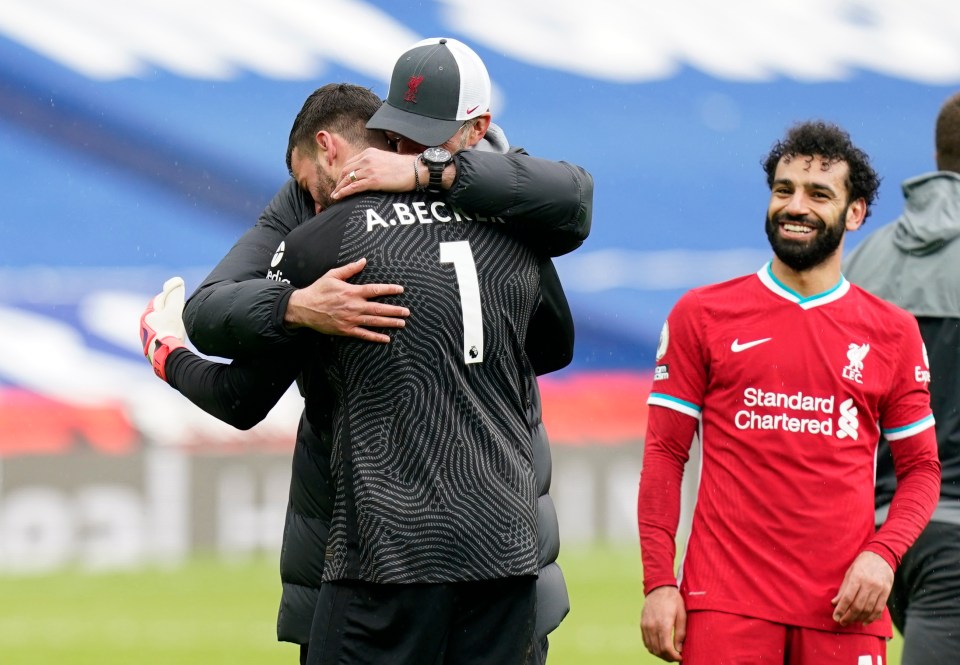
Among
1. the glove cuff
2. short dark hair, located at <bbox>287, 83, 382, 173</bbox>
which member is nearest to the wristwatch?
short dark hair, located at <bbox>287, 83, 382, 173</bbox>

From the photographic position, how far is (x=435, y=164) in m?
2.61

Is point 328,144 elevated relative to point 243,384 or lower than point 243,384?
elevated

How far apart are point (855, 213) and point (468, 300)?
97 cm

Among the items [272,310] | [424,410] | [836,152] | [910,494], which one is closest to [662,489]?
[910,494]

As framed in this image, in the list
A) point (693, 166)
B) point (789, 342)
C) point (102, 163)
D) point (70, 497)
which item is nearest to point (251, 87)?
point (102, 163)

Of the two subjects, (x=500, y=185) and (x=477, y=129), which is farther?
(x=477, y=129)

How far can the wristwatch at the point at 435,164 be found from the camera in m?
2.61

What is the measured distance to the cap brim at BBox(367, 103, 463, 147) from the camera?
8.93ft

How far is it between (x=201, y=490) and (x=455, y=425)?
6083mm

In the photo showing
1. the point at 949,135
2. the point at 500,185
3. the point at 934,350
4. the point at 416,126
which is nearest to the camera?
the point at 500,185

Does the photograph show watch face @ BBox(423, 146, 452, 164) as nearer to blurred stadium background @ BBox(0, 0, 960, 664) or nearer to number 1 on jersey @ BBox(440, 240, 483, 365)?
number 1 on jersey @ BBox(440, 240, 483, 365)

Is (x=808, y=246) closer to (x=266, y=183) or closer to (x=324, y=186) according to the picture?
(x=324, y=186)

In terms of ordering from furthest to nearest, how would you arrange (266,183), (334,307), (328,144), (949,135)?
1. (266,183)
2. (949,135)
3. (328,144)
4. (334,307)

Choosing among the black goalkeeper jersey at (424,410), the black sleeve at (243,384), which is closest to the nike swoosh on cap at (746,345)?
the black goalkeeper jersey at (424,410)
